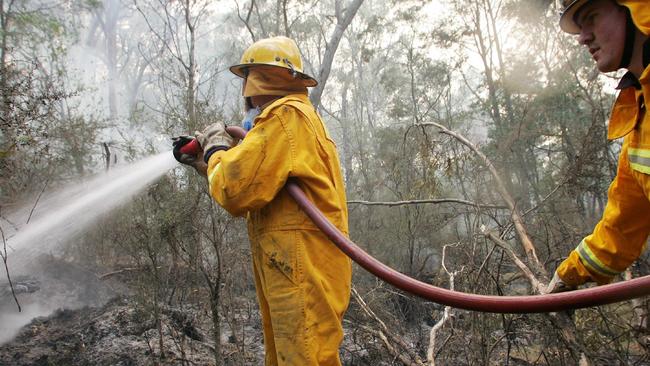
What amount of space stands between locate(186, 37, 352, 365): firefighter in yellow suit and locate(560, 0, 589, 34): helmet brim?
1172 mm

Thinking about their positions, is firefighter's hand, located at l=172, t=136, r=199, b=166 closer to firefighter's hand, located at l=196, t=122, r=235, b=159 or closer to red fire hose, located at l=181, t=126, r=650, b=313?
firefighter's hand, located at l=196, t=122, r=235, b=159

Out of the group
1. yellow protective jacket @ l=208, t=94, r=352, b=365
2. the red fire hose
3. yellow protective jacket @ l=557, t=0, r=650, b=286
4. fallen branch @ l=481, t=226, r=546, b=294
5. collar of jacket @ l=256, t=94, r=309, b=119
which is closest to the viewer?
the red fire hose

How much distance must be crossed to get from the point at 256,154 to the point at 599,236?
5.19 ft

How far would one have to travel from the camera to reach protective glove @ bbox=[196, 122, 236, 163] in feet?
7.01

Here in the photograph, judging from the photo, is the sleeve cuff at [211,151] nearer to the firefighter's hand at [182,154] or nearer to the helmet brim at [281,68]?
the firefighter's hand at [182,154]

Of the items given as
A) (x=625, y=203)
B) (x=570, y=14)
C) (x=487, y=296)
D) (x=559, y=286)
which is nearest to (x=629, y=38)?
(x=570, y=14)

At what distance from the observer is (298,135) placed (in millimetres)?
1928

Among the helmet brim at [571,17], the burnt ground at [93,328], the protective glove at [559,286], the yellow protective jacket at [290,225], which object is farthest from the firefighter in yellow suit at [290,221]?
the burnt ground at [93,328]

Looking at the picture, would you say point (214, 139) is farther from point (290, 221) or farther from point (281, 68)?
point (290, 221)

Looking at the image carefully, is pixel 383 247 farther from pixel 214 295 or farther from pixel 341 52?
pixel 341 52

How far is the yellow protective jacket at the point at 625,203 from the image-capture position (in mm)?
1380

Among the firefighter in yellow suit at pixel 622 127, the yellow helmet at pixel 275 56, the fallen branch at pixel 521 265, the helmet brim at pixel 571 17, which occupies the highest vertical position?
the yellow helmet at pixel 275 56

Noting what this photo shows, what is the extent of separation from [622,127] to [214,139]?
1853mm

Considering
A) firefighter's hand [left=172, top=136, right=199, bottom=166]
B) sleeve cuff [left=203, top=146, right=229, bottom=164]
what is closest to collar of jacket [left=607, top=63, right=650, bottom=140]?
sleeve cuff [left=203, top=146, right=229, bottom=164]
